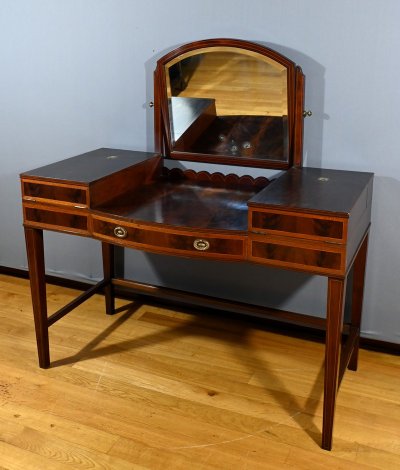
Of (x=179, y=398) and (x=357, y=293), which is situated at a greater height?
(x=357, y=293)

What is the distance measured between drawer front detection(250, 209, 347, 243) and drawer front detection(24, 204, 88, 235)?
59 cm

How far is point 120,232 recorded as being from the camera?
1940mm

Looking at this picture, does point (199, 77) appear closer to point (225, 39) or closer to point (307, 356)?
point (225, 39)

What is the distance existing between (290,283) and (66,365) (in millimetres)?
910

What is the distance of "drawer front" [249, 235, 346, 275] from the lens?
5.61 ft

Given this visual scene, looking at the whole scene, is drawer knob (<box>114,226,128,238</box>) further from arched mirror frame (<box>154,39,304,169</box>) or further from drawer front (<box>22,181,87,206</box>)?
arched mirror frame (<box>154,39,304,169</box>)

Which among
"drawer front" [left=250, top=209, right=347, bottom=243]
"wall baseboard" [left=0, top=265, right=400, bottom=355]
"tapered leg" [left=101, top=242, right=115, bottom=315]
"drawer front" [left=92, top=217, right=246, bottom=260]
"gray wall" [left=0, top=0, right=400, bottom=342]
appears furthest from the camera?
"tapered leg" [left=101, top=242, right=115, bottom=315]

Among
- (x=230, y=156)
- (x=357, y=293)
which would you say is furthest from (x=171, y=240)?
(x=357, y=293)

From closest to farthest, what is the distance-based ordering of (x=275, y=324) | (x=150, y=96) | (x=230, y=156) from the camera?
(x=230, y=156) → (x=150, y=96) → (x=275, y=324)

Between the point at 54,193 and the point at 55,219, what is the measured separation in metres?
0.09

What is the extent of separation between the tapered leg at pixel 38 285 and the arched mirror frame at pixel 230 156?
23.5 inches

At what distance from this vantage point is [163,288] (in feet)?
8.15

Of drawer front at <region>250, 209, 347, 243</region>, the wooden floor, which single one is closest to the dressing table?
drawer front at <region>250, 209, 347, 243</region>

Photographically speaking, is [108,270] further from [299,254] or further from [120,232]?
[299,254]
